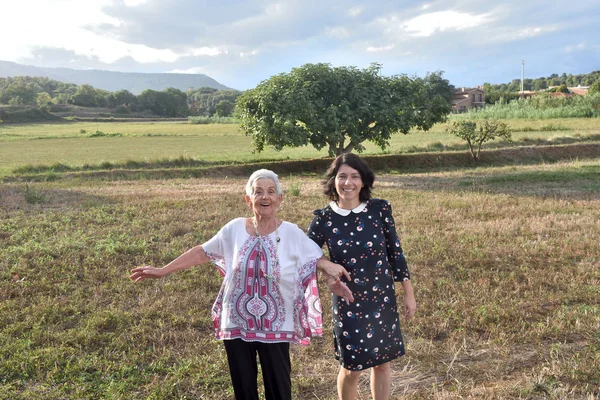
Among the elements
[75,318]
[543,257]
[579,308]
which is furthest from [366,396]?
[543,257]

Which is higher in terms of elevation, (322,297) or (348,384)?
(348,384)

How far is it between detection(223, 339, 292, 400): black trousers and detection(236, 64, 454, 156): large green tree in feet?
53.9

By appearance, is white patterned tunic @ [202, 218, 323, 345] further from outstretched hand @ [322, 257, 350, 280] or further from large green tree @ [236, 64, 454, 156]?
large green tree @ [236, 64, 454, 156]

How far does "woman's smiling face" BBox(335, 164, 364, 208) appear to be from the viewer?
3.34 metres

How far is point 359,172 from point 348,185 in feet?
0.44

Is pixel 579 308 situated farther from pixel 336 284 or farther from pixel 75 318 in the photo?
pixel 75 318

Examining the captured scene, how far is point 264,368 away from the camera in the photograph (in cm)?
314

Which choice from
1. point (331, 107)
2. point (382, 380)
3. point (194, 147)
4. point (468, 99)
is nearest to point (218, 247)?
point (382, 380)

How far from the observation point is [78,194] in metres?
14.1

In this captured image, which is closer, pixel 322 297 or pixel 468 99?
pixel 322 297

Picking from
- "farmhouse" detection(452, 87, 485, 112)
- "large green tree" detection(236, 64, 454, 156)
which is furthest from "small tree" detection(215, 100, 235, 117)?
"large green tree" detection(236, 64, 454, 156)

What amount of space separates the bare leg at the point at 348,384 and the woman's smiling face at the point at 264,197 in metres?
1.23

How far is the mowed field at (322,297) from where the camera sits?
413cm

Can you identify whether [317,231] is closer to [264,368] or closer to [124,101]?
[264,368]
